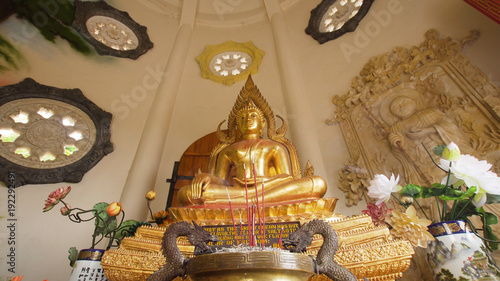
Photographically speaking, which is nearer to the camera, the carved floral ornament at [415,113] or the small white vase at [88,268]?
the small white vase at [88,268]

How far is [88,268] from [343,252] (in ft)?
4.38

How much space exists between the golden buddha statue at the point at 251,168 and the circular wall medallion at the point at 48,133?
5.39 feet

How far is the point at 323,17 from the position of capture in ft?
16.0

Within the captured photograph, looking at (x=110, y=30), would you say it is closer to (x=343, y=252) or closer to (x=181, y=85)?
(x=181, y=85)

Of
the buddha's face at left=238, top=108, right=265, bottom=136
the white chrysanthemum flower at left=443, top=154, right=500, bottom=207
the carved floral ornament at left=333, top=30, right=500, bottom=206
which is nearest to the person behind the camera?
the white chrysanthemum flower at left=443, top=154, right=500, bottom=207

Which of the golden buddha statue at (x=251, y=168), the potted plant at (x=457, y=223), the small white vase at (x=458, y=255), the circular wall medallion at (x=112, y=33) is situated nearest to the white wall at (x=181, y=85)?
the circular wall medallion at (x=112, y=33)

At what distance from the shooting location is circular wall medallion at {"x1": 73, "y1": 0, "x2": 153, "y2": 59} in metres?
4.38

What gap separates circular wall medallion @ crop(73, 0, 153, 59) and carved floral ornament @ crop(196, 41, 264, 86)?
43.7 inches

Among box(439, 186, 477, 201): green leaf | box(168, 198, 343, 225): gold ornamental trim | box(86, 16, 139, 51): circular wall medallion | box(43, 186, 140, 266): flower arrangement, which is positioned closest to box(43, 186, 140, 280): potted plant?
box(43, 186, 140, 266): flower arrangement

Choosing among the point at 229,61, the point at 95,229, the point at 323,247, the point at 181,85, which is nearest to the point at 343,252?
the point at 323,247

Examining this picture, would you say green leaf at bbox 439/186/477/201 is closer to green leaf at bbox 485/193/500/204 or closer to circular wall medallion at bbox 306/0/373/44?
green leaf at bbox 485/193/500/204

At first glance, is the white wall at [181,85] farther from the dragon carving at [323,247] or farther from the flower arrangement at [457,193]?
the dragon carving at [323,247]

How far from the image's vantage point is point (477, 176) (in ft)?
3.87

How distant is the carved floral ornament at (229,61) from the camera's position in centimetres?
488
